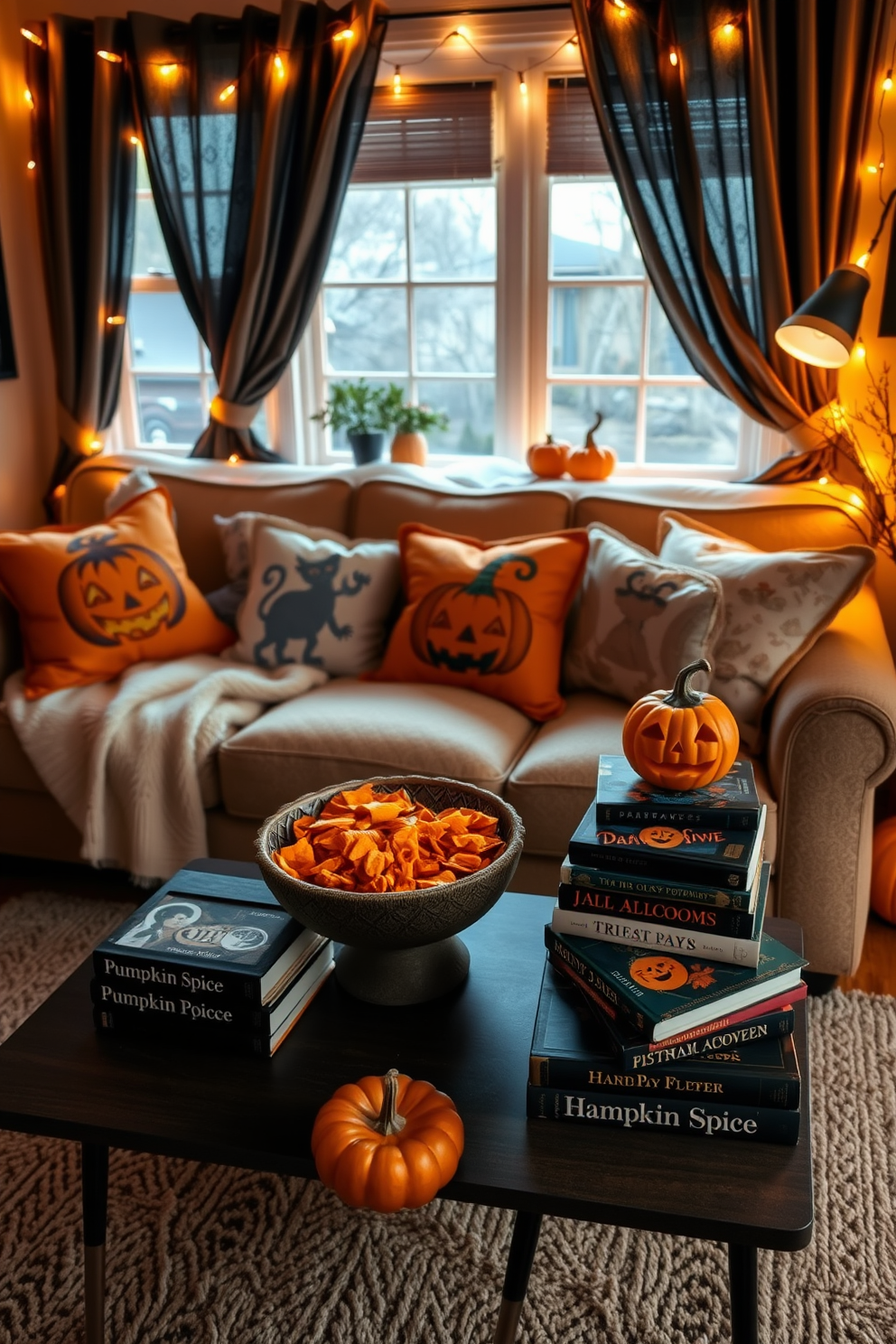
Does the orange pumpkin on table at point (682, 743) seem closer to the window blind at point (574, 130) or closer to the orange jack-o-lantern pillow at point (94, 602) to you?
the orange jack-o-lantern pillow at point (94, 602)

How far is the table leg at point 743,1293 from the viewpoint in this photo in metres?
1.25

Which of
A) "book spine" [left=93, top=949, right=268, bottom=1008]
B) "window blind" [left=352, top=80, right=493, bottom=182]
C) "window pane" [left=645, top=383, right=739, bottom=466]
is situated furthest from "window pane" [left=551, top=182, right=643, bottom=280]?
"book spine" [left=93, top=949, right=268, bottom=1008]

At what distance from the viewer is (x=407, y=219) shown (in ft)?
11.0

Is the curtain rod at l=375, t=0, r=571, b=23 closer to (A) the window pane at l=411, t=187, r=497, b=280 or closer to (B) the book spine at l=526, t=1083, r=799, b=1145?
(A) the window pane at l=411, t=187, r=497, b=280

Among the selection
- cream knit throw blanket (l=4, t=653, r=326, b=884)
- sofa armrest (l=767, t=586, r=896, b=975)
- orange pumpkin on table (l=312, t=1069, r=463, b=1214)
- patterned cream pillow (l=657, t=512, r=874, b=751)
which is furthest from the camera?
cream knit throw blanket (l=4, t=653, r=326, b=884)

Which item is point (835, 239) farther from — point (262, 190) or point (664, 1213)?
point (664, 1213)

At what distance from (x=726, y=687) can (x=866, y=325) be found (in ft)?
3.92

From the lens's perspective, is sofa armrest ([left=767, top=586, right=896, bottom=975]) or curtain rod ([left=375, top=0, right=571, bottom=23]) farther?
curtain rod ([left=375, top=0, right=571, bottom=23])

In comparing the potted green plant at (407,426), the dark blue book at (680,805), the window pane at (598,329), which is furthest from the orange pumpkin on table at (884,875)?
the potted green plant at (407,426)

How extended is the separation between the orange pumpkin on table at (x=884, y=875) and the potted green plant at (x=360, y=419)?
179 cm

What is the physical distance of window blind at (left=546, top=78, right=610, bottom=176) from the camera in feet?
10.0

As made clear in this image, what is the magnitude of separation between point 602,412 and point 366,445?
0.72m

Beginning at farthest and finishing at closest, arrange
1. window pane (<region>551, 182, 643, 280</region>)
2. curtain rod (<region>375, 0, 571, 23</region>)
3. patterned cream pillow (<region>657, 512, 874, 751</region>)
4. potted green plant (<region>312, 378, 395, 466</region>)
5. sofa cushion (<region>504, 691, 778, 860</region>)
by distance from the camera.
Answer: potted green plant (<region>312, 378, 395, 466</region>)
window pane (<region>551, 182, 643, 280</region>)
curtain rod (<region>375, 0, 571, 23</region>)
patterned cream pillow (<region>657, 512, 874, 751</region>)
sofa cushion (<region>504, 691, 778, 860</region>)

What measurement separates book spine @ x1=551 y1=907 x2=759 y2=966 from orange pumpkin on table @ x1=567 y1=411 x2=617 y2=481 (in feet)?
6.27
